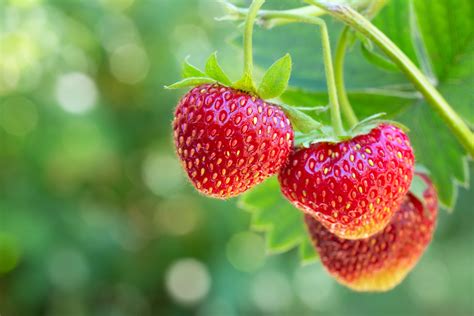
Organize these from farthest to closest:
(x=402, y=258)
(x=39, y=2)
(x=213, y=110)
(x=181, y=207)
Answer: (x=181, y=207) → (x=39, y=2) → (x=402, y=258) → (x=213, y=110)

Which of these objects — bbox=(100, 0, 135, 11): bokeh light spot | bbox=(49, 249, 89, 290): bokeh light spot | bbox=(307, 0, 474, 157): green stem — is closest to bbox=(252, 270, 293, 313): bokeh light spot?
bbox=(49, 249, 89, 290): bokeh light spot

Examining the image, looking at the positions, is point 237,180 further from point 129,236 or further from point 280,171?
point 129,236

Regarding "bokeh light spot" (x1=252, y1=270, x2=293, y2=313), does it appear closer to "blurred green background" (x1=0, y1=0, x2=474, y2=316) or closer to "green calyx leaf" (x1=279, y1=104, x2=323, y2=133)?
"blurred green background" (x1=0, y1=0, x2=474, y2=316)

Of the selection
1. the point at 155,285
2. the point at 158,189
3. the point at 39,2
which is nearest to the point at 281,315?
the point at 155,285

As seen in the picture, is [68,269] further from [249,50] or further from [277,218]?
[249,50]

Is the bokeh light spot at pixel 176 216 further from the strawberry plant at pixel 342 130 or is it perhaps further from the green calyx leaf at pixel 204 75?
the green calyx leaf at pixel 204 75

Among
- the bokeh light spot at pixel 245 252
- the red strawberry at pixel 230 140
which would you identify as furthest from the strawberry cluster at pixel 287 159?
the bokeh light spot at pixel 245 252
